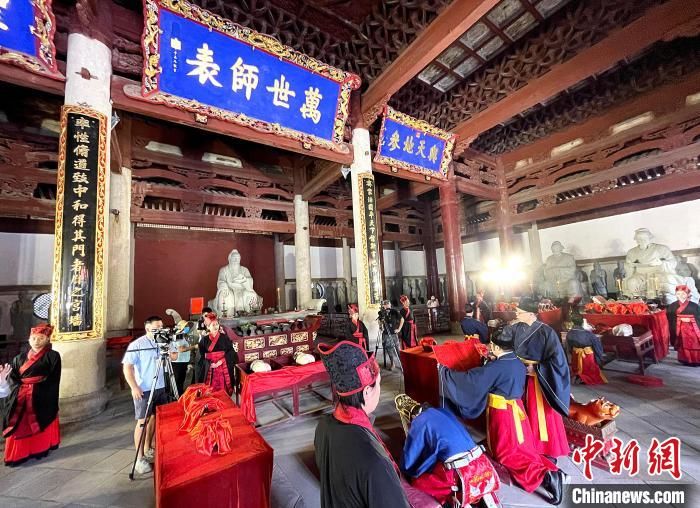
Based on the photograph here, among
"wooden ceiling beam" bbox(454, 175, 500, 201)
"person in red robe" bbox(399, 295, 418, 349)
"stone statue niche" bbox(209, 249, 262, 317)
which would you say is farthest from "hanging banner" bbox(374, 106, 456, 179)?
"stone statue niche" bbox(209, 249, 262, 317)

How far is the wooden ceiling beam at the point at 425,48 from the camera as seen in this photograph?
5.08 meters

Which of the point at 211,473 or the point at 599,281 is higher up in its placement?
the point at 599,281

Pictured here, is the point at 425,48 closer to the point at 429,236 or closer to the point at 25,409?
the point at 25,409

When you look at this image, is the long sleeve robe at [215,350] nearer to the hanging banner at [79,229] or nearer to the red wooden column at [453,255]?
the hanging banner at [79,229]

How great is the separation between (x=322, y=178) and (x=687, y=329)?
9035mm

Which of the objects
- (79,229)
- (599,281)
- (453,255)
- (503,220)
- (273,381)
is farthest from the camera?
(503,220)

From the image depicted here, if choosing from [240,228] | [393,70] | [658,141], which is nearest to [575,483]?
[393,70]

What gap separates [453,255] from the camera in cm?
996

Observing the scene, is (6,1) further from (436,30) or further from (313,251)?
(313,251)

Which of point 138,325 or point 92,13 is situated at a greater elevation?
point 92,13

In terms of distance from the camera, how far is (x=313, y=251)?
15.4 meters

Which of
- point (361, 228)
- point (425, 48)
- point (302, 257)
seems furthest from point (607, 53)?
point (302, 257)

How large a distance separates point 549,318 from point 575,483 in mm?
6123

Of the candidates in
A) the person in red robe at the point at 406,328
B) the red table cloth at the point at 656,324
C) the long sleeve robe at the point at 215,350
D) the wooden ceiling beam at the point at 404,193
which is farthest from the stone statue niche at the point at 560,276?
the long sleeve robe at the point at 215,350
